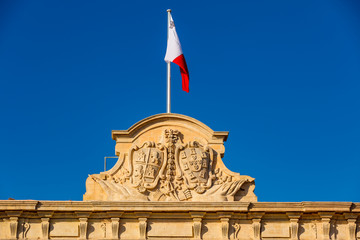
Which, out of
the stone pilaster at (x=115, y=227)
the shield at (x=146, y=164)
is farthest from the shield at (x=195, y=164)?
the stone pilaster at (x=115, y=227)

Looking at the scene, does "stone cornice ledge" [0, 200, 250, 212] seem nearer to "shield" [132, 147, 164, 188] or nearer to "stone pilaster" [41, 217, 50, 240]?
"stone pilaster" [41, 217, 50, 240]

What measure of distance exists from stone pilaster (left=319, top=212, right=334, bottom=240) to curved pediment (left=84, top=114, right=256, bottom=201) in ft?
7.43

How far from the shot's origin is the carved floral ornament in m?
27.4

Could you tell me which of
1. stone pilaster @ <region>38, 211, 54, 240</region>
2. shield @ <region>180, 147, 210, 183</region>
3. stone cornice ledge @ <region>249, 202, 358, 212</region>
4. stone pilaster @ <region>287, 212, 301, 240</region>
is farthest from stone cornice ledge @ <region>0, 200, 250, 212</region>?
stone pilaster @ <region>287, 212, 301, 240</region>

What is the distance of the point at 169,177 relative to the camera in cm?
2761

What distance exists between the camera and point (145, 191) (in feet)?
90.0

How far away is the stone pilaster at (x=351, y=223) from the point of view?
90.2ft

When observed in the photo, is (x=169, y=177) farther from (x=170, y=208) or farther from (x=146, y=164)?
(x=170, y=208)

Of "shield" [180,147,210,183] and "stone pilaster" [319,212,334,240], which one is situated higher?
"shield" [180,147,210,183]

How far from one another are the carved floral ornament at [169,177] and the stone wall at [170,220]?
0.48 meters

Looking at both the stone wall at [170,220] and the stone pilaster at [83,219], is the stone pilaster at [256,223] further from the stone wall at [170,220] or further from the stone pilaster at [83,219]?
the stone pilaster at [83,219]

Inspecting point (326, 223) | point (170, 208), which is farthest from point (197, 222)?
point (326, 223)

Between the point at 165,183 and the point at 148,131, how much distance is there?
1893mm

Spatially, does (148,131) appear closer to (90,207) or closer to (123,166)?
(123,166)
